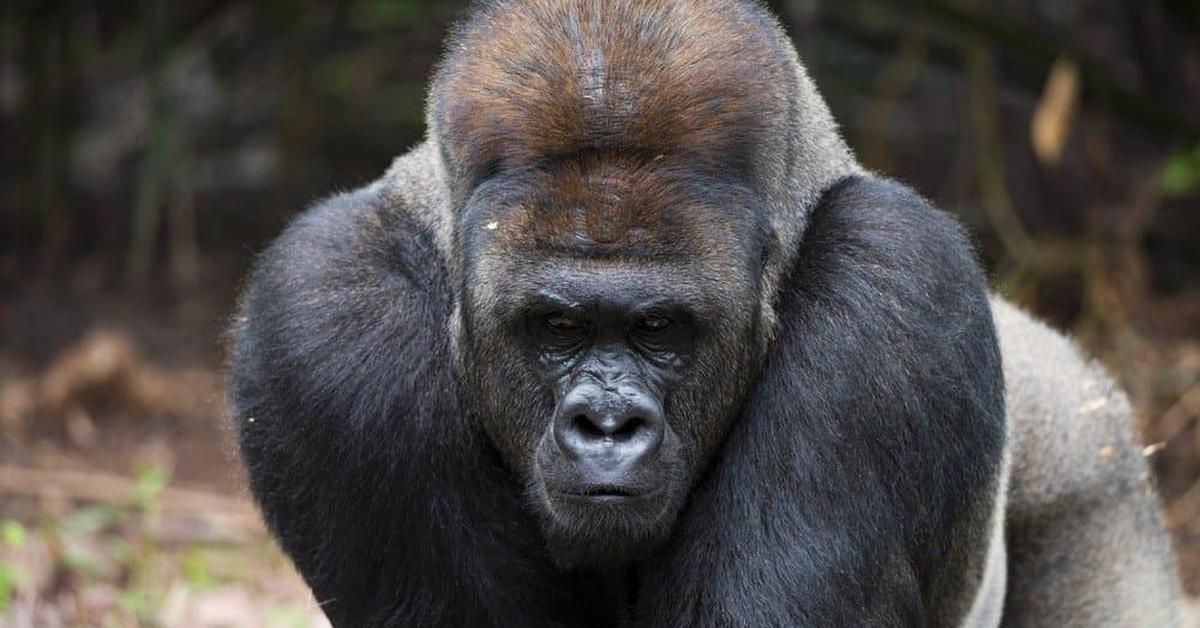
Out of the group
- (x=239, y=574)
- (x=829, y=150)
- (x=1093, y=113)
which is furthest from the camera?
(x=1093, y=113)

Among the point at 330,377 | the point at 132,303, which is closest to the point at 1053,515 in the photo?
the point at 330,377

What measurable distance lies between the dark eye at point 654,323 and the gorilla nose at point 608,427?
0.16m

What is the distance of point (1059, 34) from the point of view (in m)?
9.23

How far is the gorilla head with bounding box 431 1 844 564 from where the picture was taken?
3312 millimetres

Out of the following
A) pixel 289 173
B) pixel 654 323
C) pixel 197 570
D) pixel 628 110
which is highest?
pixel 628 110

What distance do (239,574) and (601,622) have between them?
2663mm

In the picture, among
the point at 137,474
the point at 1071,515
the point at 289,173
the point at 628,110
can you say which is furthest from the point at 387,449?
the point at 289,173

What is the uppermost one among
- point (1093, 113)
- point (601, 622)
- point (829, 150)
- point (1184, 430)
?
point (829, 150)

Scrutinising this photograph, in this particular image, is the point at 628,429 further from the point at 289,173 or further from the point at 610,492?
the point at 289,173

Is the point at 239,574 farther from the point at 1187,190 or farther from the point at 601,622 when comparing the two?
the point at 1187,190

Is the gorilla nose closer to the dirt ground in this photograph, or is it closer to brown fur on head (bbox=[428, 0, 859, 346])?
brown fur on head (bbox=[428, 0, 859, 346])

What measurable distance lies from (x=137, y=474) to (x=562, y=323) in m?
4.16

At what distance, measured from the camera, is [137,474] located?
23.1 feet

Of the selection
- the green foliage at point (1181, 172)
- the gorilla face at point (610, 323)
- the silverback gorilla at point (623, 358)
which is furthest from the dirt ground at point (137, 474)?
the gorilla face at point (610, 323)
